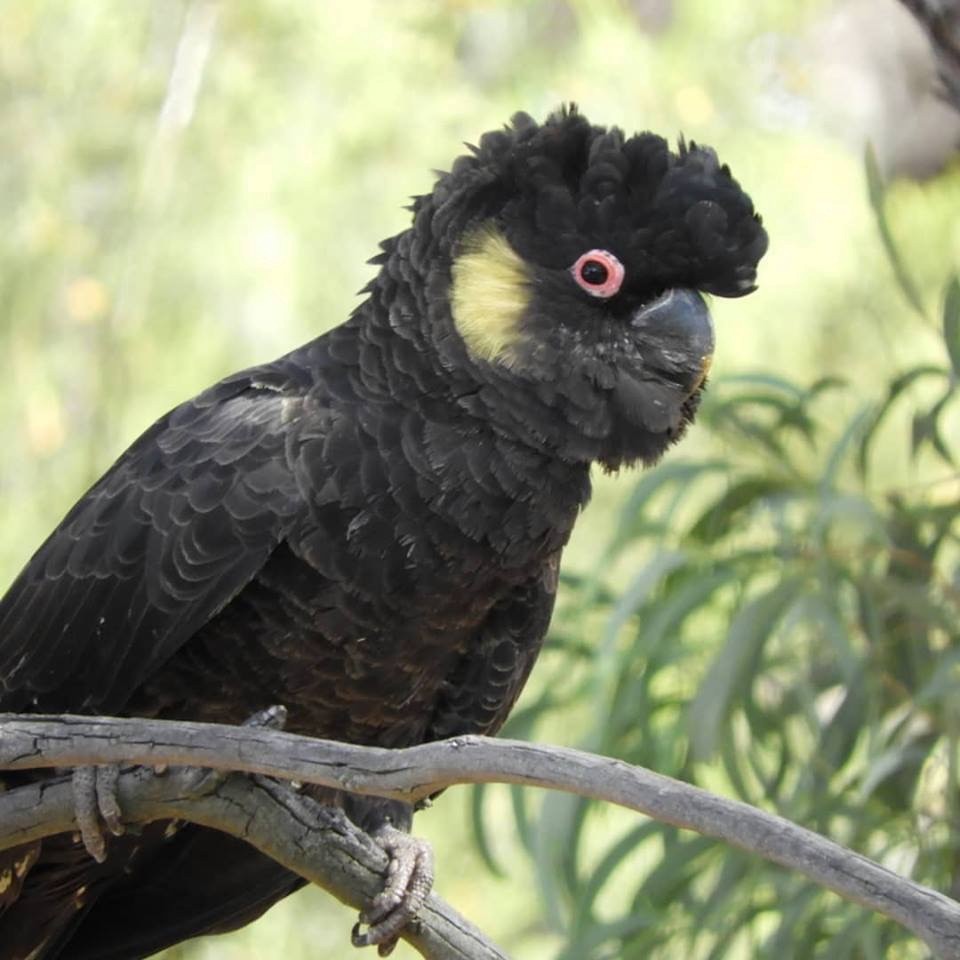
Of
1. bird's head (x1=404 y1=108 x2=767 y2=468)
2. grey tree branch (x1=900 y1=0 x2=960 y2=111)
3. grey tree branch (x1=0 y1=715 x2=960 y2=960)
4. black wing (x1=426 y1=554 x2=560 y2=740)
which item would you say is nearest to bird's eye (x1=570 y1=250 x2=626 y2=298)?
bird's head (x1=404 y1=108 x2=767 y2=468)

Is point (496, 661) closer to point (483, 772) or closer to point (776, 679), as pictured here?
point (483, 772)

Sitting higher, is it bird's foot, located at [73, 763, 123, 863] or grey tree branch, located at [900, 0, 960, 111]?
grey tree branch, located at [900, 0, 960, 111]

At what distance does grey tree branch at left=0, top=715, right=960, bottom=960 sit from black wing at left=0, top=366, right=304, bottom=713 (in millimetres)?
300

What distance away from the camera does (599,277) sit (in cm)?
178

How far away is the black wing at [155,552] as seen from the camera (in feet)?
5.73

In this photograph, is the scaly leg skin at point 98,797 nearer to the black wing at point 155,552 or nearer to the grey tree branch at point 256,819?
the grey tree branch at point 256,819

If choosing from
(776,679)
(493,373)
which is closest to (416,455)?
(493,373)

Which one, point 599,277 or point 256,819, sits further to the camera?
point 599,277

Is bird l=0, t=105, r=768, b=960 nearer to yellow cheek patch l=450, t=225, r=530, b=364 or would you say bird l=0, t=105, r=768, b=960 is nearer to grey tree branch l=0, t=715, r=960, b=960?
yellow cheek patch l=450, t=225, r=530, b=364

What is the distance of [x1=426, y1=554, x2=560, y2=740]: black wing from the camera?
197cm

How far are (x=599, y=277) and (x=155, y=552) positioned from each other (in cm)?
63

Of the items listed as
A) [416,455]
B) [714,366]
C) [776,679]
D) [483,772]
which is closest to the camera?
[483,772]

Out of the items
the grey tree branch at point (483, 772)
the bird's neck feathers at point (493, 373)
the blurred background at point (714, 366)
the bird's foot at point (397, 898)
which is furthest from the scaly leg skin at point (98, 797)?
the blurred background at point (714, 366)

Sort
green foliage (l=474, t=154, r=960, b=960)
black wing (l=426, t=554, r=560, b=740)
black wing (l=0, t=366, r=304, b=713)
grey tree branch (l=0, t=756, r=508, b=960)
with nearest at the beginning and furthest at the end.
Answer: grey tree branch (l=0, t=756, r=508, b=960) → black wing (l=0, t=366, r=304, b=713) → black wing (l=426, t=554, r=560, b=740) → green foliage (l=474, t=154, r=960, b=960)
